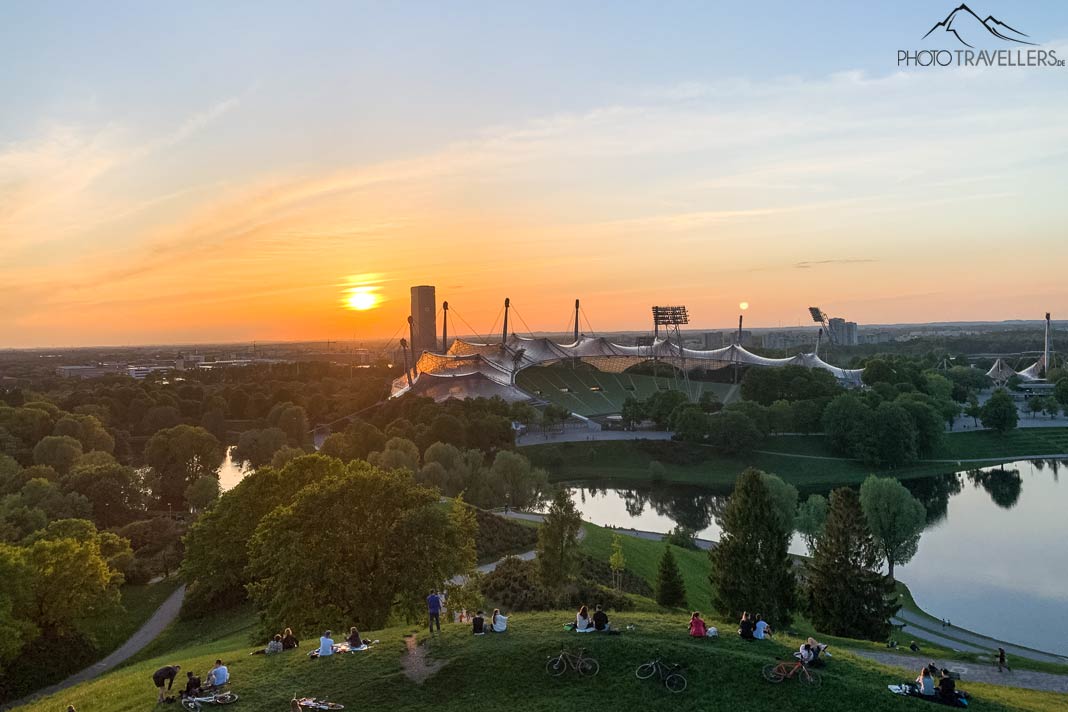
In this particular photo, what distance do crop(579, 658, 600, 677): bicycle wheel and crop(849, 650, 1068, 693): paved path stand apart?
20.5 feet

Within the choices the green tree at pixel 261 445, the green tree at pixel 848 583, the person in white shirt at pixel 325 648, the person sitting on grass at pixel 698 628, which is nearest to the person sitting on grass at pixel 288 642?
the person in white shirt at pixel 325 648

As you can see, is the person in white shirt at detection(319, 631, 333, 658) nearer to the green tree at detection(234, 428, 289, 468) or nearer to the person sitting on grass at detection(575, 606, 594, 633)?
the person sitting on grass at detection(575, 606, 594, 633)

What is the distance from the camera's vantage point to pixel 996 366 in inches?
4579

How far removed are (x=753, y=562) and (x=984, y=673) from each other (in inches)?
217

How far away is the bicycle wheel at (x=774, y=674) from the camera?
11281 millimetres

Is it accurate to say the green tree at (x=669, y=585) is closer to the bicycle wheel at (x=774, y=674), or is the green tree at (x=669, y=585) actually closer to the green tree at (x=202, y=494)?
the bicycle wheel at (x=774, y=674)

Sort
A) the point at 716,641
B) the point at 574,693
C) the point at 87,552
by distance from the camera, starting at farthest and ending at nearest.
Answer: the point at 87,552 < the point at 716,641 < the point at 574,693

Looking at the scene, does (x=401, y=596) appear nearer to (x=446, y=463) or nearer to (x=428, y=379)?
(x=446, y=463)

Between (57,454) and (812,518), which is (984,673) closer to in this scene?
(812,518)

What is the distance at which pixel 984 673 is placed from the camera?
15.0m

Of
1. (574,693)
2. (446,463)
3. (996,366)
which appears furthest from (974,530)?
(996,366)

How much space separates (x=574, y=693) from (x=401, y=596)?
6.78 meters

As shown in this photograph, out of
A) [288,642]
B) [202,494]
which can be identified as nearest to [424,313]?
[202,494]

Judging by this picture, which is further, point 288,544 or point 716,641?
point 288,544
